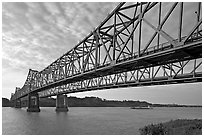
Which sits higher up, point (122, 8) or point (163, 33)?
point (122, 8)

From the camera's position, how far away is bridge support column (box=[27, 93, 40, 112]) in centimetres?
8781

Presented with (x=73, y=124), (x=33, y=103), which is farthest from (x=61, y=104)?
(x=73, y=124)

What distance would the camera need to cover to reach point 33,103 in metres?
91.9

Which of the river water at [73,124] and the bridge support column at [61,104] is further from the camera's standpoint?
the bridge support column at [61,104]

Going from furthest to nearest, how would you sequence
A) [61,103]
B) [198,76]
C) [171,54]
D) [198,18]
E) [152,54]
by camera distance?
[61,103] → [198,76] → [152,54] → [171,54] → [198,18]

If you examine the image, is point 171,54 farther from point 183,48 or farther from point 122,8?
point 122,8

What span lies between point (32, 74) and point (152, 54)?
321 ft

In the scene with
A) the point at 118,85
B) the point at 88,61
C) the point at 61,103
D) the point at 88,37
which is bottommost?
the point at 61,103

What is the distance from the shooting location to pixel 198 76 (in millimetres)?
36156

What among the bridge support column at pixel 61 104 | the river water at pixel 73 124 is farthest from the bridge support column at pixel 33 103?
the river water at pixel 73 124

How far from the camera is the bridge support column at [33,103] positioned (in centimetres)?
8781

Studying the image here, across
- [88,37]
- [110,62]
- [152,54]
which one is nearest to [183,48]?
[152,54]

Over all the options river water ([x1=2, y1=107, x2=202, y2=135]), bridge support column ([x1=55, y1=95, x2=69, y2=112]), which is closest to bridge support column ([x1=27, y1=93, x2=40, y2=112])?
bridge support column ([x1=55, y1=95, x2=69, y2=112])

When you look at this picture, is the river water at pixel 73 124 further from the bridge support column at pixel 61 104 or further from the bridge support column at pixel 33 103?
the bridge support column at pixel 61 104
